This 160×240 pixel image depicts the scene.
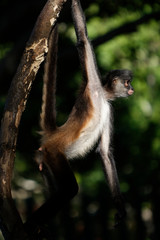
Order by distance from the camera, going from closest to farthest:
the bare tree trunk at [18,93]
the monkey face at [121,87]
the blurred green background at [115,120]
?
the bare tree trunk at [18,93] → the monkey face at [121,87] → the blurred green background at [115,120]

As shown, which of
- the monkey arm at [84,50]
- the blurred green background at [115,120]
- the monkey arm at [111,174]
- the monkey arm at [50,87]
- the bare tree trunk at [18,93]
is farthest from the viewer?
the blurred green background at [115,120]

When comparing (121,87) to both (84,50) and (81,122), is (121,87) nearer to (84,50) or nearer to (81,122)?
(81,122)

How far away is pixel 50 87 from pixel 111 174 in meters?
1.11

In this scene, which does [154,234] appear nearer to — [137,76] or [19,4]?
[137,76]

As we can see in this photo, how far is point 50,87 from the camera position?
143 inches

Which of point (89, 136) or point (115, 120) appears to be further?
point (115, 120)

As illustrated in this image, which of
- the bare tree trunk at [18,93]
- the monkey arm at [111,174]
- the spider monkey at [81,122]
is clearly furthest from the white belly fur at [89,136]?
the bare tree trunk at [18,93]

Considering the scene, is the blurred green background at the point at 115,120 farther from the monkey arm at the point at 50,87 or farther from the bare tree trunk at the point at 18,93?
the bare tree trunk at the point at 18,93

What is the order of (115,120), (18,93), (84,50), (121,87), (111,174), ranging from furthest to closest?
(115,120)
(121,87)
(111,174)
(84,50)
(18,93)

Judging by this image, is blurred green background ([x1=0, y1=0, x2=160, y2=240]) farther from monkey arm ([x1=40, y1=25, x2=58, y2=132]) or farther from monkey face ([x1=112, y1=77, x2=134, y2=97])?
monkey arm ([x1=40, y1=25, x2=58, y2=132])

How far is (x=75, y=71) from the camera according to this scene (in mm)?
7246

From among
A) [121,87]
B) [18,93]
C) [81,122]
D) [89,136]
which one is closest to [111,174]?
[89,136]

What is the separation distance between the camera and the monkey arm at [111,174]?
12.7ft

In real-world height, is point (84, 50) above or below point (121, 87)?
above
